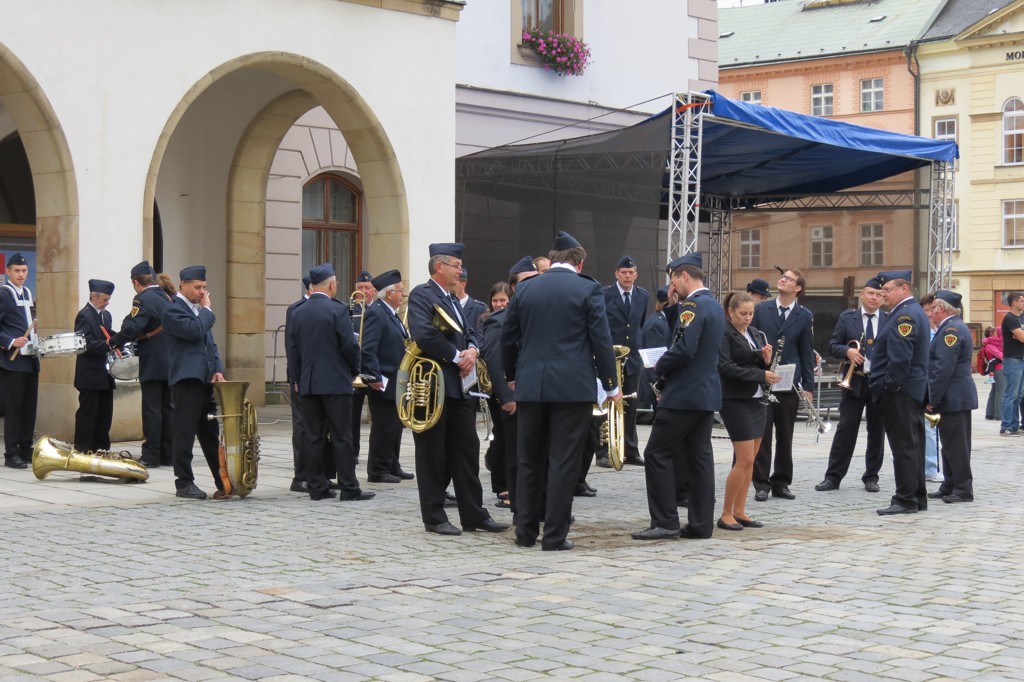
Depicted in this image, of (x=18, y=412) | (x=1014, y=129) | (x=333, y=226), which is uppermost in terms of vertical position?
(x=1014, y=129)

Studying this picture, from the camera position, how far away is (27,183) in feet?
Result: 55.7

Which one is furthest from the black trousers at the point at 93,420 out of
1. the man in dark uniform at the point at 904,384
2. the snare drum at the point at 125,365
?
the man in dark uniform at the point at 904,384

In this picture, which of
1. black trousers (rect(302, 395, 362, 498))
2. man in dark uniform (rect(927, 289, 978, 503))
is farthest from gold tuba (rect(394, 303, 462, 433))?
man in dark uniform (rect(927, 289, 978, 503))

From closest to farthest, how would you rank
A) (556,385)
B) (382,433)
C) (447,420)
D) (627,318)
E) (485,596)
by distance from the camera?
(485,596)
(556,385)
(447,420)
(382,433)
(627,318)

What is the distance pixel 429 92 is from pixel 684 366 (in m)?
8.52

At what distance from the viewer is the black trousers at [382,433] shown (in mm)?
11805

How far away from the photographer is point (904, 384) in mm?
10352

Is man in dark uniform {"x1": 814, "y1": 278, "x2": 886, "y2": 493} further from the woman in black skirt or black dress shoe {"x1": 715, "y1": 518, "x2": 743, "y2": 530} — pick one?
black dress shoe {"x1": 715, "y1": 518, "x2": 743, "y2": 530}

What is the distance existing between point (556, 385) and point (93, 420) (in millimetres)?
5721

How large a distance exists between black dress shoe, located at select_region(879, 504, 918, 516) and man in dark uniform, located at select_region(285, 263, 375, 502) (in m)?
3.64

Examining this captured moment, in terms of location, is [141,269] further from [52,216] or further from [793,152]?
[793,152]

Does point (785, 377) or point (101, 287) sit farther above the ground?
point (101, 287)

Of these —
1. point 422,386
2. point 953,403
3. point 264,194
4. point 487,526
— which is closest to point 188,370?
point 422,386

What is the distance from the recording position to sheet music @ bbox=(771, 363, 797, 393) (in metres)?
11.0
